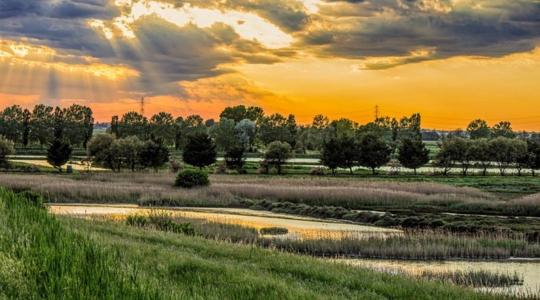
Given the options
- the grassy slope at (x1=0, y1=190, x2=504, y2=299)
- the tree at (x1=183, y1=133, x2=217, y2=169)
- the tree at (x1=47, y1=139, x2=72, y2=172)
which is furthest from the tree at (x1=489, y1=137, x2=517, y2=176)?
the grassy slope at (x1=0, y1=190, x2=504, y2=299)

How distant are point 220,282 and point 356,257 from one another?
1611 cm

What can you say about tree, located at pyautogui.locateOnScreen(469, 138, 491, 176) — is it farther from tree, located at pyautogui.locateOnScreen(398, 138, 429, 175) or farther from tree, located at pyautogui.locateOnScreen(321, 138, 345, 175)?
tree, located at pyautogui.locateOnScreen(321, 138, 345, 175)

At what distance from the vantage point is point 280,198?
186 ft

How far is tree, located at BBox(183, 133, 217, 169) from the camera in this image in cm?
9688

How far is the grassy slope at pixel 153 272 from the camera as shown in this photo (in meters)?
7.61

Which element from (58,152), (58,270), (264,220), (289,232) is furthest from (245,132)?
(58,270)

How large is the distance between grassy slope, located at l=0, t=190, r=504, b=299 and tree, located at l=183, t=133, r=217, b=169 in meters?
75.4

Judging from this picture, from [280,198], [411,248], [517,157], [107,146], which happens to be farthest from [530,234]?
[517,157]

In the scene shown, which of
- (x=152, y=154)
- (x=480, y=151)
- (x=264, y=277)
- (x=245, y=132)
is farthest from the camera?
(x=245, y=132)

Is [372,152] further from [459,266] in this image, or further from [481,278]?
[481,278]

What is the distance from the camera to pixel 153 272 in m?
12.7

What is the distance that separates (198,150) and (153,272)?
8515cm

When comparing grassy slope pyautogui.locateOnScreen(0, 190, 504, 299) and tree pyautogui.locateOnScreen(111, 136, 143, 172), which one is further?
tree pyautogui.locateOnScreen(111, 136, 143, 172)

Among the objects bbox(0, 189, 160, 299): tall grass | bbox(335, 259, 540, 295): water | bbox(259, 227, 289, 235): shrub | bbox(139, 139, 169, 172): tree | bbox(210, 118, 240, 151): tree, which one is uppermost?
bbox(210, 118, 240, 151): tree
